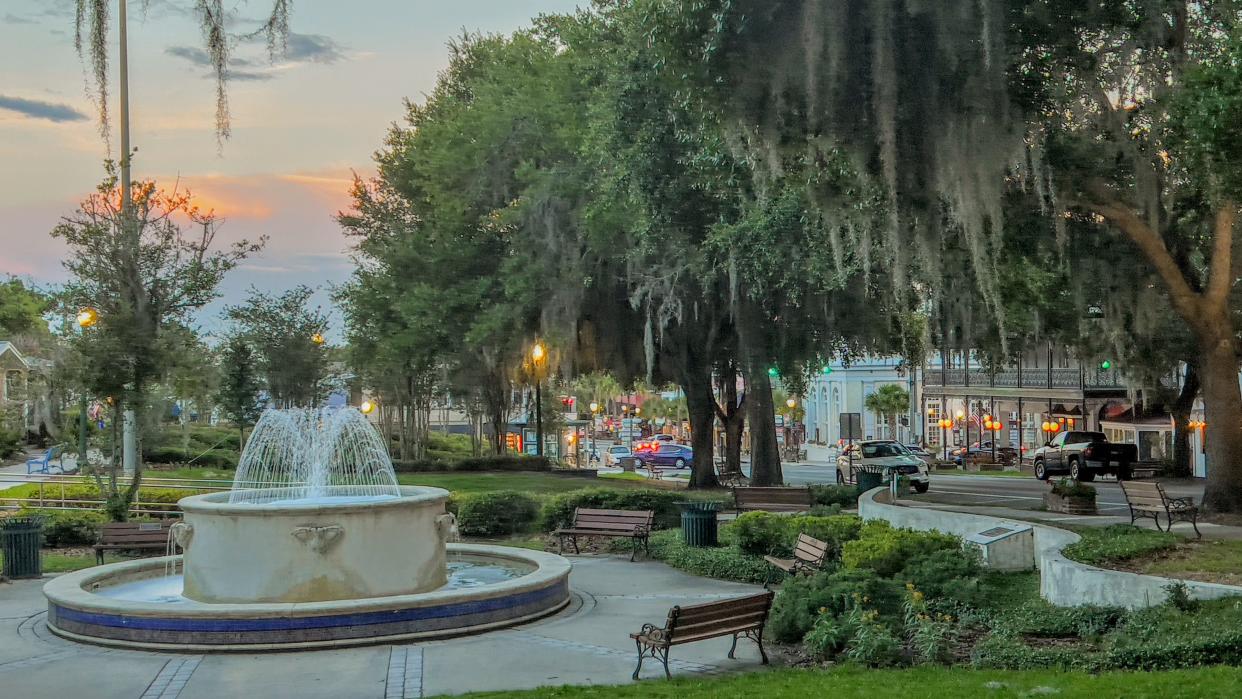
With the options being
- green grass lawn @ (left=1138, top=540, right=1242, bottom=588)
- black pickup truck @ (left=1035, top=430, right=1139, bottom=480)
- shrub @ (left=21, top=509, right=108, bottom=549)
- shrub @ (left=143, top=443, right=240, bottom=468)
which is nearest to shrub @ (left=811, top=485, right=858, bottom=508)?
green grass lawn @ (left=1138, top=540, right=1242, bottom=588)

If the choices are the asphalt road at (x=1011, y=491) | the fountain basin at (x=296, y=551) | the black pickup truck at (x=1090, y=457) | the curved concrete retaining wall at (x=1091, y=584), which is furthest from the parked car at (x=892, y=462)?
the fountain basin at (x=296, y=551)

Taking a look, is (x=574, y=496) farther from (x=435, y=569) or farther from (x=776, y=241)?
(x=435, y=569)

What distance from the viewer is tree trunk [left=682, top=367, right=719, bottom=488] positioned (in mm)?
31703

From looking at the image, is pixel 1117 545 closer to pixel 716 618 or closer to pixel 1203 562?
pixel 1203 562

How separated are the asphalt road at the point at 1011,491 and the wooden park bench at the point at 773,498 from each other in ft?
15.5

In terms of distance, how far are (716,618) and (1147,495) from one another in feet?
29.3

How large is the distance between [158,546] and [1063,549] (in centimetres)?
1369

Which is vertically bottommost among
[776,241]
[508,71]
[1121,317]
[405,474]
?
[405,474]

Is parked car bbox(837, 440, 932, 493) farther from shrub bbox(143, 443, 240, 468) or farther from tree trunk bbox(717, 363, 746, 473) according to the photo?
shrub bbox(143, 443, 240, 468)

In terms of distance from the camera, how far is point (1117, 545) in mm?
13375

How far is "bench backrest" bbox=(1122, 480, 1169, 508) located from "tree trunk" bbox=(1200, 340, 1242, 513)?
2680mm

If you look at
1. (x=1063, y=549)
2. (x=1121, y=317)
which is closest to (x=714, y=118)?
(x=1063, y=549)

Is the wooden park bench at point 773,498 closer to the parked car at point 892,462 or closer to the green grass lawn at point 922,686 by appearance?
the parked car at point 892,462

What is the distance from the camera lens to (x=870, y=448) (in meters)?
35.7
